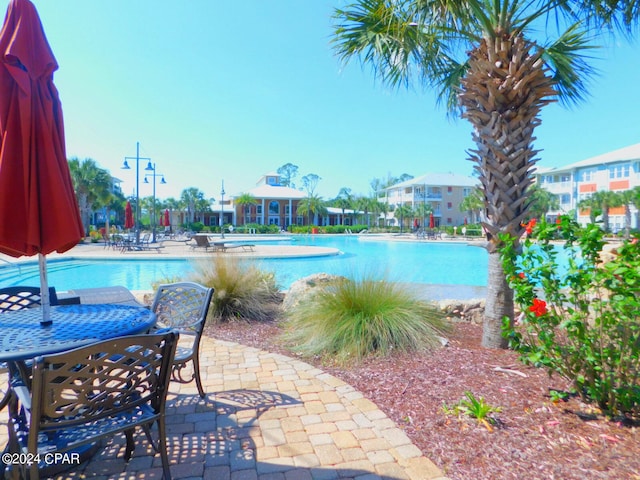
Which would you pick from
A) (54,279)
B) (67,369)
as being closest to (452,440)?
(67,369)

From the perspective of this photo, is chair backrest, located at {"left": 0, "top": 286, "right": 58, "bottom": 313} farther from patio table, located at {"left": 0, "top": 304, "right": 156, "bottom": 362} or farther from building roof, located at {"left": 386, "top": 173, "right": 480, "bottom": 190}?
building roof, located at {"left": 386, "top": 173, "right": 480, "bottom": 190}

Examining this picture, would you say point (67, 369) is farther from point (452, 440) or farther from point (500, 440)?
A: point (500, 440)

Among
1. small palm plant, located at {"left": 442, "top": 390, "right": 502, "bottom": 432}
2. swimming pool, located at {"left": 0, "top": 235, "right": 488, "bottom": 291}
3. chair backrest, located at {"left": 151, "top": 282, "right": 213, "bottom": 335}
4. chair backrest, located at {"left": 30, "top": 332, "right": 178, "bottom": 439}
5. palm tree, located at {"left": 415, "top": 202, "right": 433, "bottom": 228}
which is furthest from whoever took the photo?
palm tree, located at {"left": 415, "top": 202, "right": 433, "bottom": 228}

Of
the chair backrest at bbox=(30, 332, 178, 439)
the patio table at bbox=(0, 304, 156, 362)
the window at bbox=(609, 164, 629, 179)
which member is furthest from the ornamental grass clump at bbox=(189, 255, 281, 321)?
the window at bbox=(609, 164, 629, 179)

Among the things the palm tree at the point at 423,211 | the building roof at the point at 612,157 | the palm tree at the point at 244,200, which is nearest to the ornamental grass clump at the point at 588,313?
the building roof at the point at 612,157

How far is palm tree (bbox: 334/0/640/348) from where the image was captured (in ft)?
11.7

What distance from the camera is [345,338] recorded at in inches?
144

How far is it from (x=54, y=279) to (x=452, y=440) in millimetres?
12865

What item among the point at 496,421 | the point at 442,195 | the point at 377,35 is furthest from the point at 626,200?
the point at 496,421

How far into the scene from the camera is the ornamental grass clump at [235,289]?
514 cm

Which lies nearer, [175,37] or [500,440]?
[500,440]

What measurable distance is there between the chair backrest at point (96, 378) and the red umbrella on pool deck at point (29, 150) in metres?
0.81

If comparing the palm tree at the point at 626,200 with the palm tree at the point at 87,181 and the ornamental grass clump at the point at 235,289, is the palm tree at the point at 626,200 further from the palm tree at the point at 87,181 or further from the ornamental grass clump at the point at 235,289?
the palm tree at the point at 87,181

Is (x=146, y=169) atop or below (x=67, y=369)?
atop
